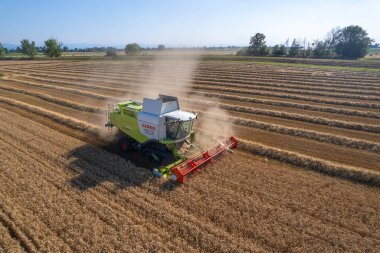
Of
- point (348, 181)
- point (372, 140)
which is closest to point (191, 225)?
point (348, 181)

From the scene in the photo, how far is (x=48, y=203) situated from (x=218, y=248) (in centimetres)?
608

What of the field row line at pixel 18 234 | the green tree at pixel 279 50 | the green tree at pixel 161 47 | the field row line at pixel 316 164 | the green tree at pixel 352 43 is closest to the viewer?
the field row line at pixel 18 234

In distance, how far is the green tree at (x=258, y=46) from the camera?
8674 centimetres

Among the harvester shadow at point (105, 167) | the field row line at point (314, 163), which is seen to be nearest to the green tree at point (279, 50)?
the field row line at point (314, 163)

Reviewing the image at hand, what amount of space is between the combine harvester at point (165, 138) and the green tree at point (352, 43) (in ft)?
254

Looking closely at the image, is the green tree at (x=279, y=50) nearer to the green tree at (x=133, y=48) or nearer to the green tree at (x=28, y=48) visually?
the green tree at (x=133, y=48)

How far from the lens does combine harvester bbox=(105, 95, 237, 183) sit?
505 inches

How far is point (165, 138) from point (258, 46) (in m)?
83.6

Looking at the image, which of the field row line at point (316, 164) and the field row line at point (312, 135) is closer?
the field row line at point (316, 164)

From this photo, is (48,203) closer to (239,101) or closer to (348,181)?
(348,181)

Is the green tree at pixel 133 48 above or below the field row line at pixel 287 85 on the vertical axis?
above

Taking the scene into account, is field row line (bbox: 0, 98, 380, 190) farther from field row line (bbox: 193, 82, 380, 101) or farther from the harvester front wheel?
field row line (bbox: 193, 82, 380, 101)

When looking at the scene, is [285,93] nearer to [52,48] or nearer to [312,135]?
[312,135]

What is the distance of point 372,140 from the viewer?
16141mm
